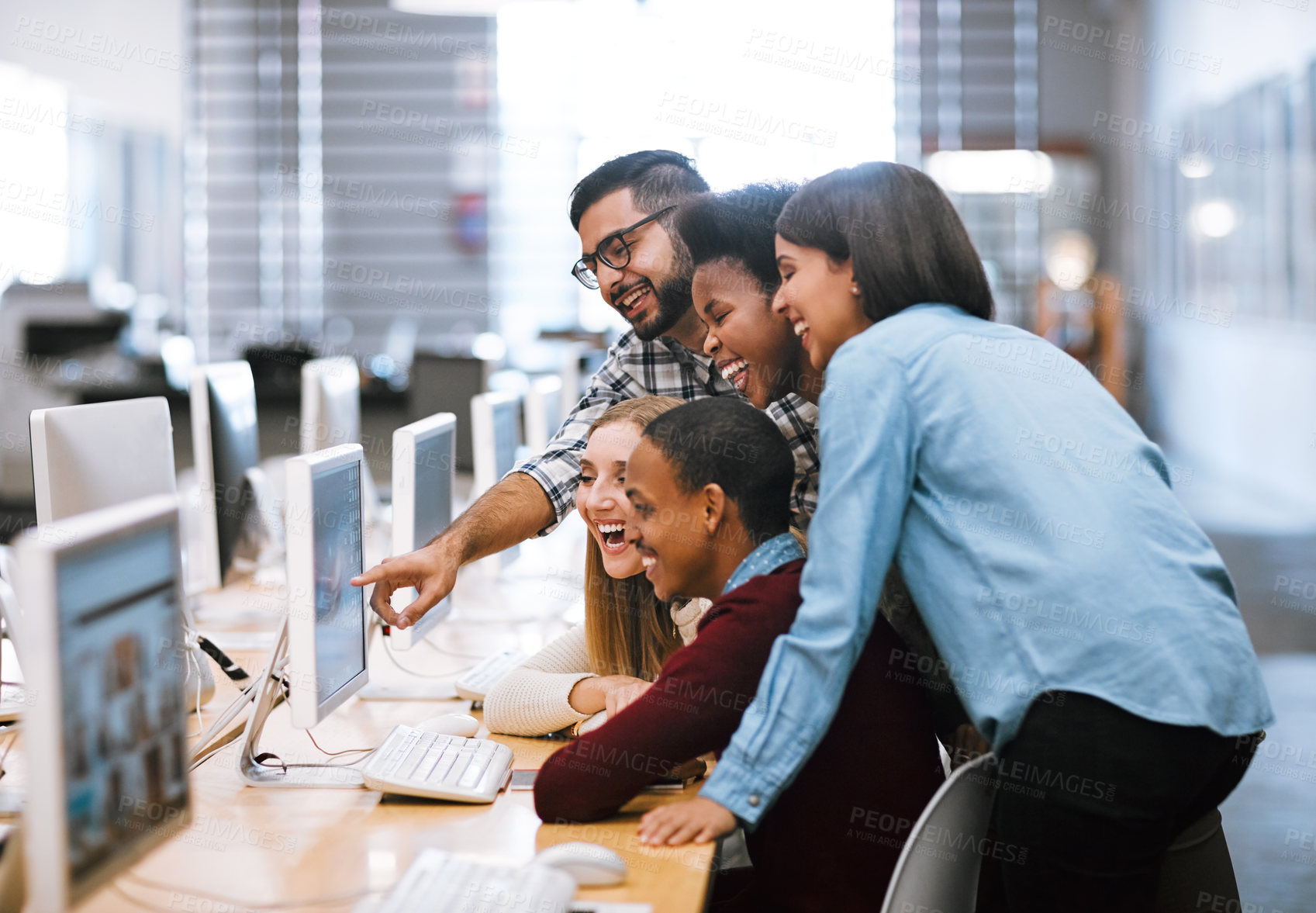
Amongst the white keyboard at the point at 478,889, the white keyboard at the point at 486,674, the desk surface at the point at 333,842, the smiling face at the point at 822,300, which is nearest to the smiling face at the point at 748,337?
the smiling face at the point at 822,300

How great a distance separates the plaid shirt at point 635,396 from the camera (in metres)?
2.15

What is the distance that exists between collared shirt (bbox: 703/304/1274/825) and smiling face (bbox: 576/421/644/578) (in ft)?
2.33

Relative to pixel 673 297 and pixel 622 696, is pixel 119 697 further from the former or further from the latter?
pixel 673 297

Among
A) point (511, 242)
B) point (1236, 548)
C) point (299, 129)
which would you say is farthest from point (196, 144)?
point (1236, 548)

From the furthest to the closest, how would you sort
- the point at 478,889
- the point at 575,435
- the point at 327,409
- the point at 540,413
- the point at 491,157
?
the point at 491,157, the point at 540,413, the point at 327,409, the point at 575,435, the point at 478,889

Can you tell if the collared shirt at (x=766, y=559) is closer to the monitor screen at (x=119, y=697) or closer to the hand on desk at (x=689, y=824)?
the hand on desk at (x=689, y=824)

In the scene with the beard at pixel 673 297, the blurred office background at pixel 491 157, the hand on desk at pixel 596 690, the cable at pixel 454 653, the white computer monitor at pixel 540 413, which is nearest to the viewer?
the hand on desk at pixel 596 690

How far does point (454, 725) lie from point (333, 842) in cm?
45

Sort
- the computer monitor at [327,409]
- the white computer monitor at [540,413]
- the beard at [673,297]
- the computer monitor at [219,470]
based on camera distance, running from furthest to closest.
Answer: the white computer monitor at [540,413]
the computer monitor at [327,409]
the computer monitor at [219,470]
the beard at [673,297]

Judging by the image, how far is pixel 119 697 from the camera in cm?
112

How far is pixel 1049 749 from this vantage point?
1.39 metres

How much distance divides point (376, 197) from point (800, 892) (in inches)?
348

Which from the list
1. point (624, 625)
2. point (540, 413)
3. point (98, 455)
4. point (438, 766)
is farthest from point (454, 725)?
point (540, 413)

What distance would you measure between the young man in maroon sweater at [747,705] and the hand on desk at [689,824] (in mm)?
96
